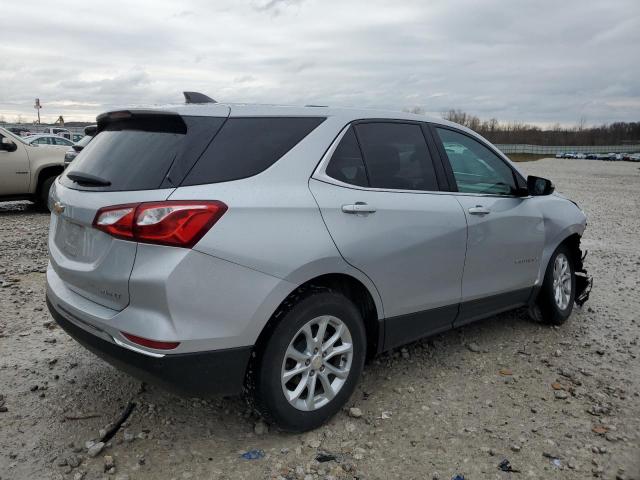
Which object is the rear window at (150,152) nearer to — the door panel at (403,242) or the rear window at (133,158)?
the rear window at (133,158)

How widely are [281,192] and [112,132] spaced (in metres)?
1.09

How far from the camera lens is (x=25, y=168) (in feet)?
34.0

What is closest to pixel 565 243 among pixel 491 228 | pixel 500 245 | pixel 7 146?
pixel 500 245

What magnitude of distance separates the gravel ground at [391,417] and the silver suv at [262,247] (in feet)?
0.99

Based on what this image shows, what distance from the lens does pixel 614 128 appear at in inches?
5197

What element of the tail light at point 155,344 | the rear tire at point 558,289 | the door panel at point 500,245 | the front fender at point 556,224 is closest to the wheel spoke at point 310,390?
the tail light at point 155,344

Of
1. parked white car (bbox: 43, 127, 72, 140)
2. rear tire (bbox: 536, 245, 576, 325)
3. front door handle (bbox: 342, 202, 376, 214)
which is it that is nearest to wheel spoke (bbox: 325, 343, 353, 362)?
front door handle (bbox: 342, 202, 376, 214)

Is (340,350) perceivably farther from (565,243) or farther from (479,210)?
(565,243)

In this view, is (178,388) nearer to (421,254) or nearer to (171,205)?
(171,205)

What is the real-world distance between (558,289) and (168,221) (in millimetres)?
3610

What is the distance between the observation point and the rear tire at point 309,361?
2760 mm

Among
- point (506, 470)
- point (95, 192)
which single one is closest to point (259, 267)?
point (95, 192)

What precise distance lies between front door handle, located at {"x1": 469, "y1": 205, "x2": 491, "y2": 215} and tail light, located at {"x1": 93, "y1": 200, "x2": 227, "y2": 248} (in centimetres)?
189

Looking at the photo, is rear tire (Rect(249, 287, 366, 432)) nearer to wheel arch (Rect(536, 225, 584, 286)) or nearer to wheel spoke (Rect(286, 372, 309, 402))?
wheel spoke (Rect(286, 372, 309, 402))
